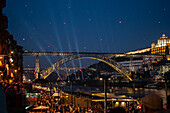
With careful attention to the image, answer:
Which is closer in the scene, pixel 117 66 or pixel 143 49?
pixel 117 66

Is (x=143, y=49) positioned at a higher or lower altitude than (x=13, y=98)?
higher

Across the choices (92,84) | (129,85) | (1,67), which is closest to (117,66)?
(129,85)

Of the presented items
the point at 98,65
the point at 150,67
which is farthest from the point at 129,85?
the point at 98,65

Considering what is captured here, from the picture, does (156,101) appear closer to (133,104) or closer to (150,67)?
(133,104)

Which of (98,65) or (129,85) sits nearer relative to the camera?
(129,85)

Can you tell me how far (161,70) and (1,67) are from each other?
88.6 metres

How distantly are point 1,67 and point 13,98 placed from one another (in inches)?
959

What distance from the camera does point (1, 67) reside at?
83.1 feet

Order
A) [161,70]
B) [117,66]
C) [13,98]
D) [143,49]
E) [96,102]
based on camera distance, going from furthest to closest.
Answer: [143,49], [161,70], [117,66], [96,102], [13,98]

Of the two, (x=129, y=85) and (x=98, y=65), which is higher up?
(x=98, y=65)

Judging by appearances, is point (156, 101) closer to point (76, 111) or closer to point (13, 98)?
point (13, 98)

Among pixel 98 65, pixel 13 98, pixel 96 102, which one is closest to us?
pixel 13 98

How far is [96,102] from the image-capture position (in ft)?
68.7

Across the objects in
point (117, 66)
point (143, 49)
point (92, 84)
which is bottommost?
point (92, 84)
